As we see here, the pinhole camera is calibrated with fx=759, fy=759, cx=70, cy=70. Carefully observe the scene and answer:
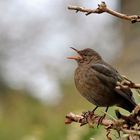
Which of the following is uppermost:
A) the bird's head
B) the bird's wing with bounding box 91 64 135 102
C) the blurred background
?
the blurred background

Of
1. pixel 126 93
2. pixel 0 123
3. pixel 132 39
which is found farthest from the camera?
pixel 132 39

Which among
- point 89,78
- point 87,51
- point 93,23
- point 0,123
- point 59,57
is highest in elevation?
point 93,23

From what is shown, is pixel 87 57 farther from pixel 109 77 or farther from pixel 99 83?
pixel 109 77

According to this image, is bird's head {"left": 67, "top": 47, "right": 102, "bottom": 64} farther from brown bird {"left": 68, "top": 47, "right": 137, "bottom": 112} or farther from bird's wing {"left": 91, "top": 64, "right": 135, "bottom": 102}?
bird's wing {"left": 91, "top": 64, "right": 135, "bottom": 102}

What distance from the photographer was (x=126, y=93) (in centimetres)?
384

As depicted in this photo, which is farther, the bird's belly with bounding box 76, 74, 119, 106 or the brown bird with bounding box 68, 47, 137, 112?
the bird's belly with bounding box 76, 74, 119, 106

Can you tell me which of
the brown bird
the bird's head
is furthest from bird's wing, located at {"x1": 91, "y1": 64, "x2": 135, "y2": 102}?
the bird's head

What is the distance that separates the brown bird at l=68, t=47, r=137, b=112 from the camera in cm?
407

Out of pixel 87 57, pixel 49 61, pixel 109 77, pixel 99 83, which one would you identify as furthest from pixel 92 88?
pixel 49 61

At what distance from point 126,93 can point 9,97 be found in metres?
9.09

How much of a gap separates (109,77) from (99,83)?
1.08 feet

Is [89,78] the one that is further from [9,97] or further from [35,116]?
[9,97]

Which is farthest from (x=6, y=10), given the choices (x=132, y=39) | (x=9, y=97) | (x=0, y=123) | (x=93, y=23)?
(x=0, y=123)

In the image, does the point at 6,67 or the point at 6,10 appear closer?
the point at 6,67
